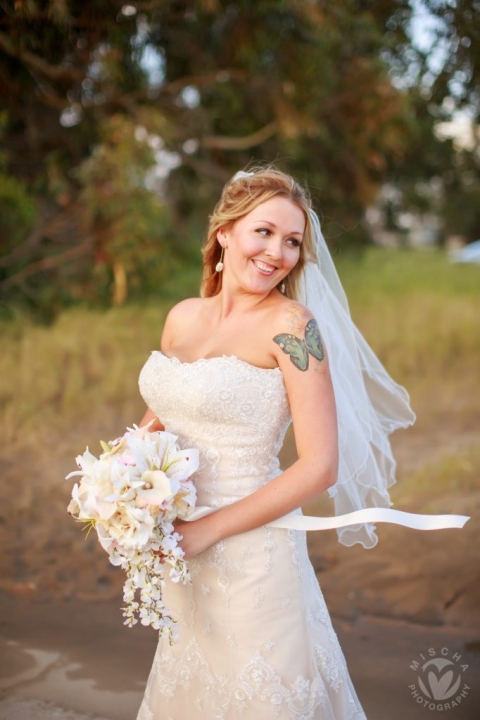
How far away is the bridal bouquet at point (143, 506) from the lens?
221 centimetres

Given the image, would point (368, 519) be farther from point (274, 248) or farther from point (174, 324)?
point (174, 324)

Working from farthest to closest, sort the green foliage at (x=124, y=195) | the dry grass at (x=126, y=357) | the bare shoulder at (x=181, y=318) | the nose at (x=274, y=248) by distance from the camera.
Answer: the dry grass at (x=126, y=357) → the green foliage at (x=124, y=195) → the bare shoulder at (x=181, y=318) → the nose at (x=274, y=248)

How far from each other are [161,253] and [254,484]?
641 cm

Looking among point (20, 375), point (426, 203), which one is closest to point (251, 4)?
point (20, 375)

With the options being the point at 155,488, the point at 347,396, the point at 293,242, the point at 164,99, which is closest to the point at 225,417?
the point at 155,488

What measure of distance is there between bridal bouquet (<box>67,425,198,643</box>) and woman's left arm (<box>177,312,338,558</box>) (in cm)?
12

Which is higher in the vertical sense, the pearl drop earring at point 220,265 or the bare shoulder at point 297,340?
the pearl drop earring at point 220,265

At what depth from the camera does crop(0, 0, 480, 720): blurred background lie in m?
4.73

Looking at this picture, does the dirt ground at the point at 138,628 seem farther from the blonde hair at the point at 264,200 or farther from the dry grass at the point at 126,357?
the blonde hair at the point at 264,200

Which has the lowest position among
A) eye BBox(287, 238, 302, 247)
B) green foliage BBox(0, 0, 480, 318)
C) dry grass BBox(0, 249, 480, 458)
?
eye BBox(287, 238, 302, 247)

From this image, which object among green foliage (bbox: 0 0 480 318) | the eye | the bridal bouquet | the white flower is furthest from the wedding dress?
green foliage (bbox: 0 0 480 318)

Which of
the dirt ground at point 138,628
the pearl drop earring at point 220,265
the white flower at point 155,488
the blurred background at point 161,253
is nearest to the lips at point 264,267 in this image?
the pearl drop earring at point 220,265

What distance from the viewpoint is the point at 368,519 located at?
2.34 metres

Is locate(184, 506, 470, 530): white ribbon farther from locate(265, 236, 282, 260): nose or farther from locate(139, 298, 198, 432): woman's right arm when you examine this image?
locate(265, 236, 282, 260): nose
